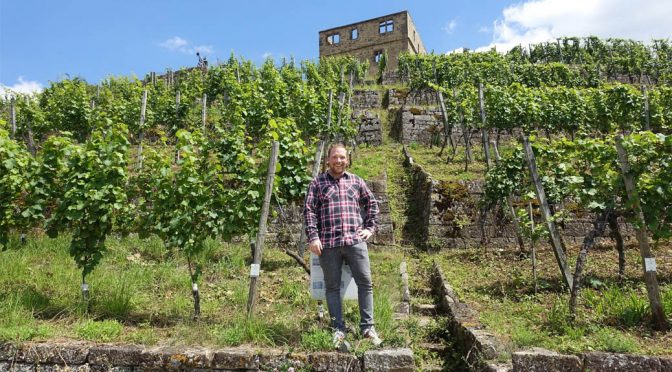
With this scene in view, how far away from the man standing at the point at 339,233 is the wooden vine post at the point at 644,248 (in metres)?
2.93

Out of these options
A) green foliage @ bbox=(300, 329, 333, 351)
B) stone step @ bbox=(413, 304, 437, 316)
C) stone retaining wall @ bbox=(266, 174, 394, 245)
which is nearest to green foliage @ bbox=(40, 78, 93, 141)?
stone retaining wall @ bbox=(266, 174, 394, 245)

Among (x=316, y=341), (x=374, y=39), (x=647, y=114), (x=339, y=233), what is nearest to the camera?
(x=316, y=341)

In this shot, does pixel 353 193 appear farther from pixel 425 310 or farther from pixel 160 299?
pixel 160 299

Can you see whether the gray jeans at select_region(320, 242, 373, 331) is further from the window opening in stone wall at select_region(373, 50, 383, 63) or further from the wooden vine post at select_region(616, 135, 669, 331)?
the window opening in stone wall at select_region(373, 50, 383, 63)

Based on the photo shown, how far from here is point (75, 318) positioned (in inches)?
187

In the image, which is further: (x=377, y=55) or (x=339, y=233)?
(x=377, y=55)

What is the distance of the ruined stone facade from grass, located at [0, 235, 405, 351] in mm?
29979

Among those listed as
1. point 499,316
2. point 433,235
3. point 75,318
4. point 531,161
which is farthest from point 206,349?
point 433,235

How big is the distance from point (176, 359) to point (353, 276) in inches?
67.1

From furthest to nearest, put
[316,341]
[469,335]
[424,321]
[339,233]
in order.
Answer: [424,321], [469,335], [339,233], [316,341]

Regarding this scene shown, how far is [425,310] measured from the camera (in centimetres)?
596

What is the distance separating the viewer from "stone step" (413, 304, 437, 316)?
5.94 metres

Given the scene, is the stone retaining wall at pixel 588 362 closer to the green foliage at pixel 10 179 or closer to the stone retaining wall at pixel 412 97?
the green foliage at pixel 10 179

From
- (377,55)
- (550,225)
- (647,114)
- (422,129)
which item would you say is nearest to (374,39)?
(377,55)
